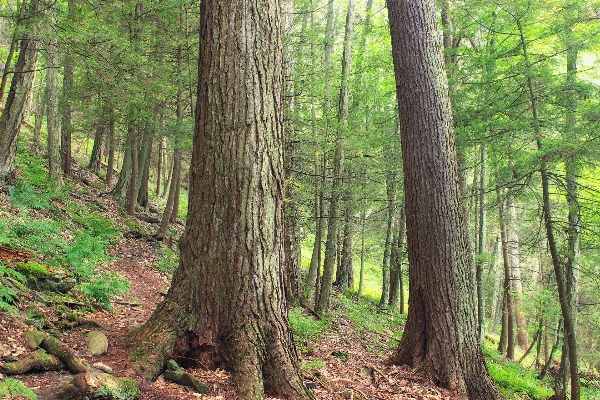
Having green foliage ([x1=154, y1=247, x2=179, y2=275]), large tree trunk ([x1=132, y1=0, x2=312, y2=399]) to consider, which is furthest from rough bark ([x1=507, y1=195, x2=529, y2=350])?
large tree trunk ([x1=132, y1=0, x2=312, y2=399])

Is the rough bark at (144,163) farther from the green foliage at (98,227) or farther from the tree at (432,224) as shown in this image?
the tree at (432,224)

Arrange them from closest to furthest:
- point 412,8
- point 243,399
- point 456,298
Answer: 1. point 243,399
2. point 456,298
3. point 412,8

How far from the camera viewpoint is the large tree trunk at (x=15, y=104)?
961 centimetres

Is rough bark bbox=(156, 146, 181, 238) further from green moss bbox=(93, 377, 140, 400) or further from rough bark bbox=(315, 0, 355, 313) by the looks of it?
green moss bbox=(93, 377, 140, 400)

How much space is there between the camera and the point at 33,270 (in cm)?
535

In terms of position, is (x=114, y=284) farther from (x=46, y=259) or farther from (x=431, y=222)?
(x=431, y=222)

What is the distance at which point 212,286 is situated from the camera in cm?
370

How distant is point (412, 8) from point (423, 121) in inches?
62.5

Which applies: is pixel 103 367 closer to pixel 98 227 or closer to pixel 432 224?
pixel 432 224

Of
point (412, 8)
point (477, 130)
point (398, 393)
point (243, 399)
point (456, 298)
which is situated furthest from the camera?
point (477, 130)

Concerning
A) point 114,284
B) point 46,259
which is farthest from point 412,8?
point 46,259

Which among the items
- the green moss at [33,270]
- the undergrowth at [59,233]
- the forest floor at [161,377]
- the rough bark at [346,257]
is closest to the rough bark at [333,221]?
the forest floor at [161,377]

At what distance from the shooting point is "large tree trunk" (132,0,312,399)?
3.65 metres

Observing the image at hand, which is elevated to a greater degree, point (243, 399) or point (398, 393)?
point (243, 399)
